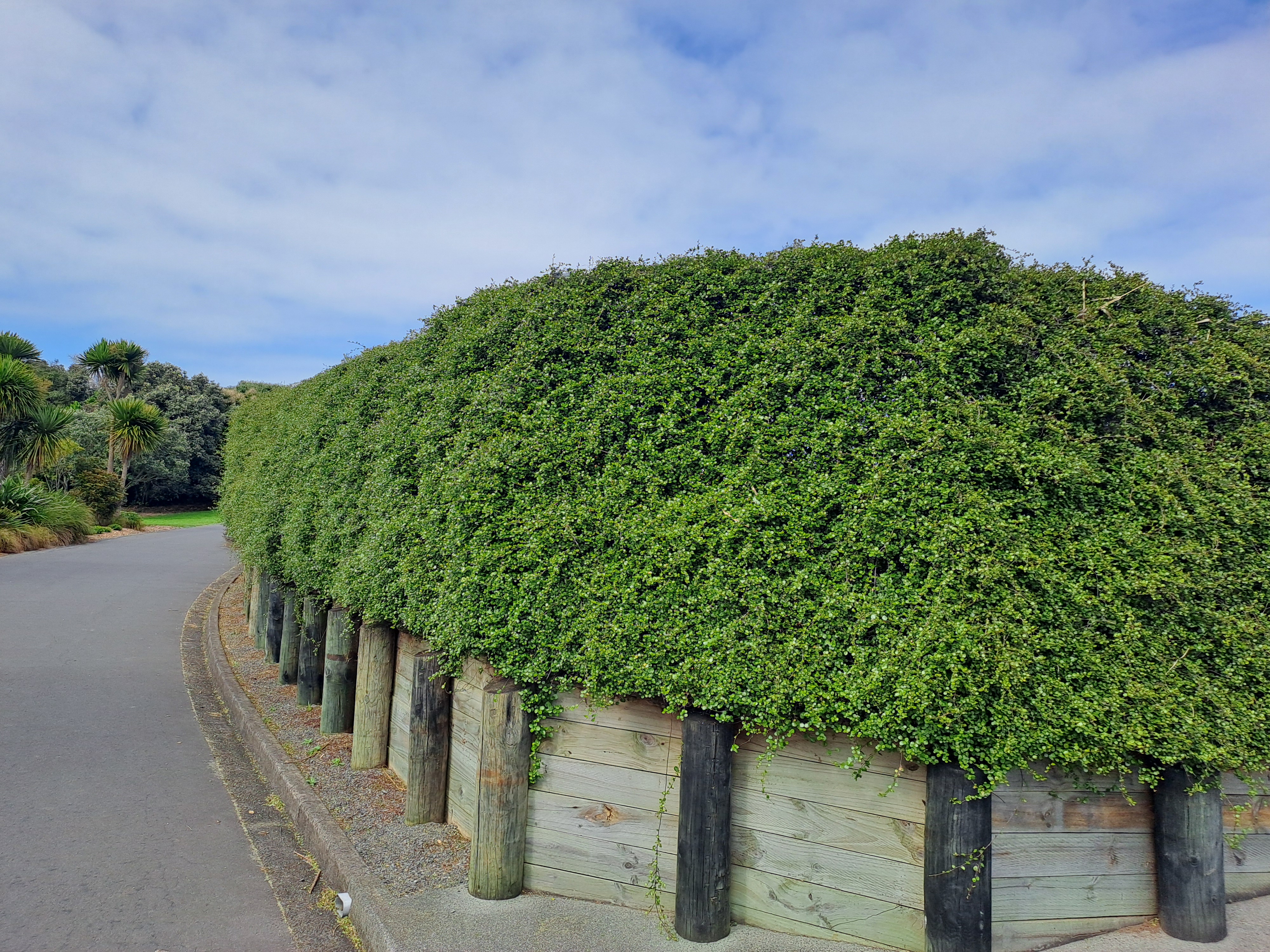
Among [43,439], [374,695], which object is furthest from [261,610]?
[43,439]

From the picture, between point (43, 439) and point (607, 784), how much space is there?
3156cm

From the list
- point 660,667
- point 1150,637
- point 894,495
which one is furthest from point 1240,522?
point 660,667

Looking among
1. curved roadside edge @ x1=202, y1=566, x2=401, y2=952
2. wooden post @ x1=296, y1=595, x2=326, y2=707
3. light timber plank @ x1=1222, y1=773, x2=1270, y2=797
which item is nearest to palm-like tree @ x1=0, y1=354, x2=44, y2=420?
curved roadside edge @ x1=202, y1=566, x2=401, y2=952

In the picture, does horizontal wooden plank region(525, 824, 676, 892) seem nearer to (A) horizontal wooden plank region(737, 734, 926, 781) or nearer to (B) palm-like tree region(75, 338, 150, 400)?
(A) horizontal wooden plank region(737, 734, 926, 781)

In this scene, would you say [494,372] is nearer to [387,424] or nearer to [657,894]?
[387,424]

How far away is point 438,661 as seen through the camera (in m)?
4.91

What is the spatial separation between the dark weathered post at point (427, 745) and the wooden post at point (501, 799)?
946 millimetres

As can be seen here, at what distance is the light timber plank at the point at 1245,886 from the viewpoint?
4.07 meters

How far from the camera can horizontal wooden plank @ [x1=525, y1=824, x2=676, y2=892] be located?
Answer: 3.93m

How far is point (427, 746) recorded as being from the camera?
4984mm

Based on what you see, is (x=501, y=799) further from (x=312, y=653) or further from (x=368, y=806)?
(x=312, y=653)

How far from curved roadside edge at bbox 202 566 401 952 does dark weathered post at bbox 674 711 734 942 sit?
135 centimetres

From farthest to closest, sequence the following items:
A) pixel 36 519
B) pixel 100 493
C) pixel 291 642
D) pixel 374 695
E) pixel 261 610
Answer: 1. pixel 100 493
2. pixel 36 519
3. pixel 261 610
4. pixel 291 642
5. pixel 374 695

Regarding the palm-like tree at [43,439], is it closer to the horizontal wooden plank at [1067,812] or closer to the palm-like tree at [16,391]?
the palm-like tree at [16,391]
